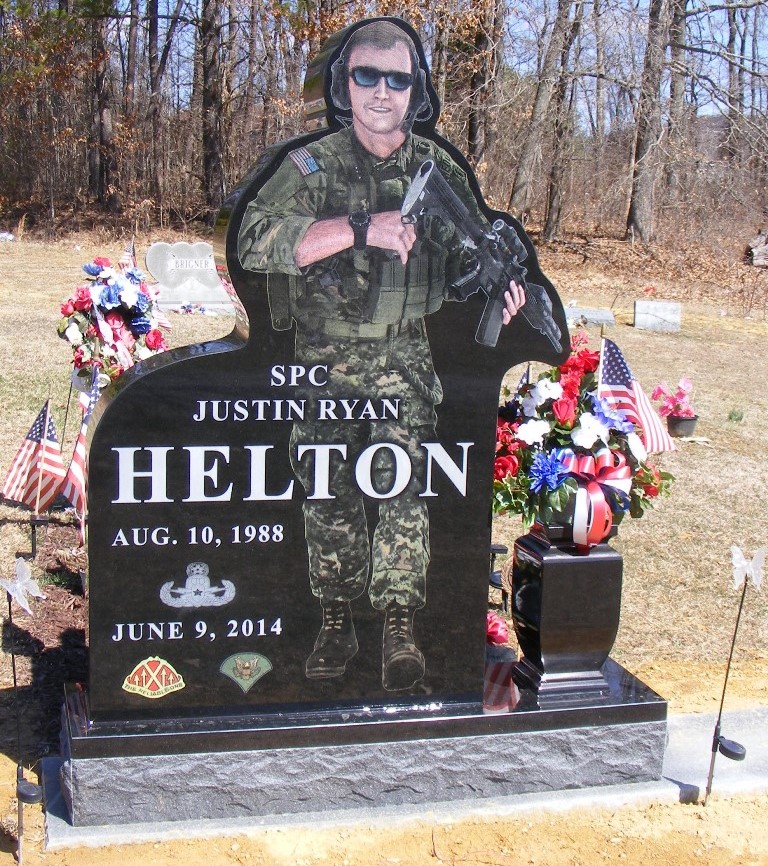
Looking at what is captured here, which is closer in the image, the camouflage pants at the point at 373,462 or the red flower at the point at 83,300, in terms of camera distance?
the camouflage pants at the point at 373,462

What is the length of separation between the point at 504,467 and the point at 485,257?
2.93 ft

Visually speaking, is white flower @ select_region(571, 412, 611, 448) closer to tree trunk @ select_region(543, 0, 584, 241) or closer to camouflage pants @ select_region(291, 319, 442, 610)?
camouflage pants @ select_region(291, 319, 442, 610)

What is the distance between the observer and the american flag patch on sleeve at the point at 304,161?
3844 millimetres

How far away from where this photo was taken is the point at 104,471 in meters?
3.84

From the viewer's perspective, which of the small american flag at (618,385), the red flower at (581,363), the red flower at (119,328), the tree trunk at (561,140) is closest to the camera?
the red flower at (581,363)

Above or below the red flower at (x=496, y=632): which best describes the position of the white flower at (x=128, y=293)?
above

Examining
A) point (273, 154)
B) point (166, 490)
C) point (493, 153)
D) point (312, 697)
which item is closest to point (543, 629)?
point (312, 697)

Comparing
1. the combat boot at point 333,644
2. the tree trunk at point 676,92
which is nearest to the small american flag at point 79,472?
the combat boot at point 333,644

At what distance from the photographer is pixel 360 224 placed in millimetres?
3920

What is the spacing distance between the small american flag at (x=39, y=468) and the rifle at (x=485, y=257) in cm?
353

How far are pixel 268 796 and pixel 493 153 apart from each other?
24641mm

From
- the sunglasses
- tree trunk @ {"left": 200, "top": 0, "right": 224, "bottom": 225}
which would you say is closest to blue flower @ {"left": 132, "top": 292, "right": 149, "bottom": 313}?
the sunglasses

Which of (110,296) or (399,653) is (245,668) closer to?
(399,653)

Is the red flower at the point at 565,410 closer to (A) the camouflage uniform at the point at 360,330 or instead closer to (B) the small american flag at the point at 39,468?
(A) the camouflage uniform at the point at 360,330
